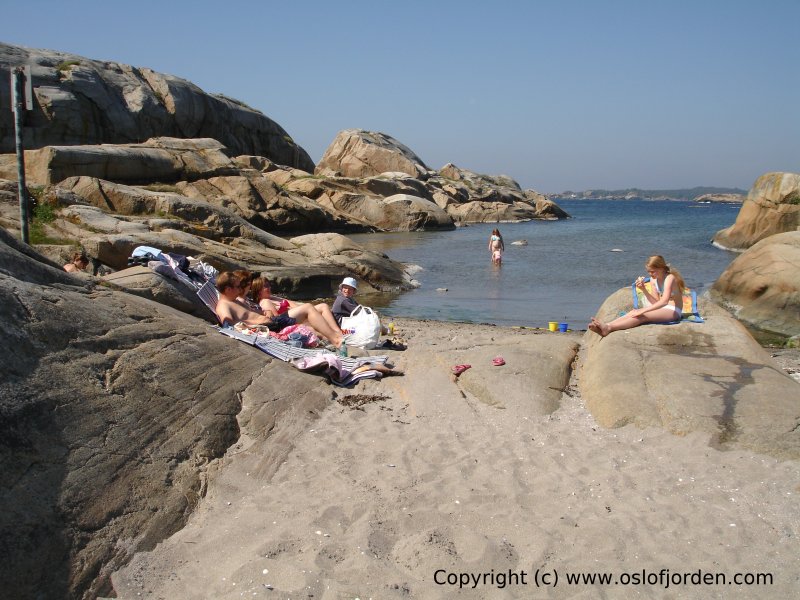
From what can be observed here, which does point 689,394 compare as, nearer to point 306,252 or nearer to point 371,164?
point 306,252

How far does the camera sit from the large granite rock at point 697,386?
5594mm

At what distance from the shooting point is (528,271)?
22.9 meters

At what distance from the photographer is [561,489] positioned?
4.90 metres

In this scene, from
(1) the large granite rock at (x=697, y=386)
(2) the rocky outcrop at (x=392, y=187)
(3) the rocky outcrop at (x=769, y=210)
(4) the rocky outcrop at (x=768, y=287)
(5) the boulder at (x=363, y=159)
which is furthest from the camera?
(5) the boulder at (x=363, y=159)

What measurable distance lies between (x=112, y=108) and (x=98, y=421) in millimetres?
32670

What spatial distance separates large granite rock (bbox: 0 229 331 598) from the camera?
144 inches

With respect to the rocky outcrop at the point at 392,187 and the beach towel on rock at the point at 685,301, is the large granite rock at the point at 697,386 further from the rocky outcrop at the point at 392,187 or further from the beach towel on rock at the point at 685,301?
the rocky outcrop at the point at 392,187

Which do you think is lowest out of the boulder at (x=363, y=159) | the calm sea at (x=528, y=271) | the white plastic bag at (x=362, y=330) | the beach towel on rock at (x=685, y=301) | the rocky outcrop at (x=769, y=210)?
the calm sea at (x=528, y=271)

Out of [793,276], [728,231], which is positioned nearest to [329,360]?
[793,276]

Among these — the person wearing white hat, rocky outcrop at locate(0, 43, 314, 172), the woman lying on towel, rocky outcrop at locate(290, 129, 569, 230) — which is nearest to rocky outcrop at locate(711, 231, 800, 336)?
the woman lying on towel

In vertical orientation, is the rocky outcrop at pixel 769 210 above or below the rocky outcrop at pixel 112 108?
below

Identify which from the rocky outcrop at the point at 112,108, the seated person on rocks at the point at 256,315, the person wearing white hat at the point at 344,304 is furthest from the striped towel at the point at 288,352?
the rocky outcrop at the point at 112,108

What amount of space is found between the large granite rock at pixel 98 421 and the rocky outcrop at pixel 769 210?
25.5m

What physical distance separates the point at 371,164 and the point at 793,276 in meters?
42.6
